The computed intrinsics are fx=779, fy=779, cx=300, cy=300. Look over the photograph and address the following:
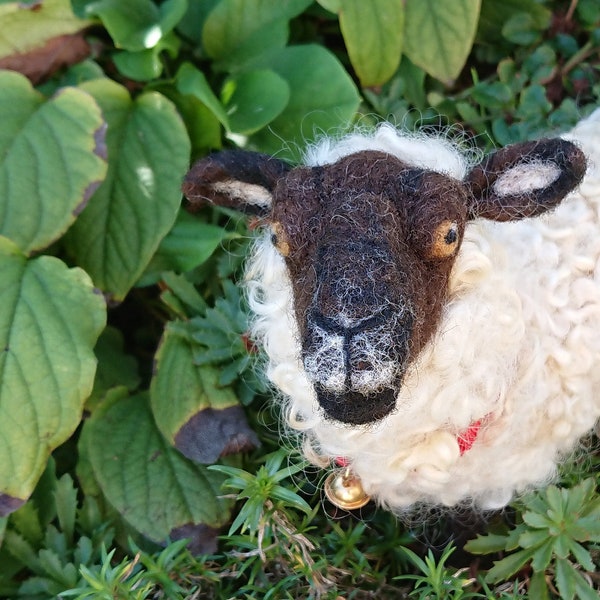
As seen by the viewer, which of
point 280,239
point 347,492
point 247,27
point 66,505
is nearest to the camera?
point 280,239

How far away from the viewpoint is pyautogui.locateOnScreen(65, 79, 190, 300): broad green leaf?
1.46 meters

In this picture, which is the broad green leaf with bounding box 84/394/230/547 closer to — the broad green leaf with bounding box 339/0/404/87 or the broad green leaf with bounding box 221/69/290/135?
the broad green leaf with bounding box 221/69/290/135

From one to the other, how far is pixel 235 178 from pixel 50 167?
48 centimetres

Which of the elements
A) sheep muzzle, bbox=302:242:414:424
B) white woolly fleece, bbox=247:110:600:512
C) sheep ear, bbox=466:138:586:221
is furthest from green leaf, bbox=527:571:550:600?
sheep ear, bbox=466:138:586:221

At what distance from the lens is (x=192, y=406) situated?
1.38 m

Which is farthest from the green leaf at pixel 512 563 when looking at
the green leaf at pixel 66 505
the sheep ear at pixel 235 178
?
the green leaf at pixel 66 505

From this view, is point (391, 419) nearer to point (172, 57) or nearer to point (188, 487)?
point (188, 487)

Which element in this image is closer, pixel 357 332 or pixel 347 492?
pixel 357 332

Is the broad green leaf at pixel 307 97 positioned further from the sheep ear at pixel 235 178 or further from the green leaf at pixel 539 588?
the green leaf at pixel 539 588

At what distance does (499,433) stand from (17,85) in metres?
1.08

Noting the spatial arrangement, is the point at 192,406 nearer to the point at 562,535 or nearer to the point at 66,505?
the point at 66,505

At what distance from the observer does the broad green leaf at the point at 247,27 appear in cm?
→ 164

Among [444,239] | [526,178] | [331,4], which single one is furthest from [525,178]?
[331,4]

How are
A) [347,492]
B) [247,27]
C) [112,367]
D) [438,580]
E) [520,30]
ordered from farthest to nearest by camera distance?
[520,30] → [247,27] → [112,367] → [347,492] → [438,580]
